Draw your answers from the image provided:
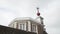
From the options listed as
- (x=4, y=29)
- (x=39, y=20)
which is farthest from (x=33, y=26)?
(x=4, y=29)

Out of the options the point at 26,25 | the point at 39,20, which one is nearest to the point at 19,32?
the point at 26,25

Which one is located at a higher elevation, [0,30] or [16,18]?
[16,18]

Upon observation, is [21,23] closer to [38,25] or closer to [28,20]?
[28,20]

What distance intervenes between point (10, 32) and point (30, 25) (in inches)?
502

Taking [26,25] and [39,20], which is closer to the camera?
[26,25]

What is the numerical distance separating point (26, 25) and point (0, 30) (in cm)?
1410

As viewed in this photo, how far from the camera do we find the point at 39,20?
116 feet

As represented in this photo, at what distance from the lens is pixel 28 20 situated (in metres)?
31.9

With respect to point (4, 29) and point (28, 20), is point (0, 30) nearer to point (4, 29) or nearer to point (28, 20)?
point (4, 29)

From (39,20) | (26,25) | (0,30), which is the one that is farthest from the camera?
(39,20)

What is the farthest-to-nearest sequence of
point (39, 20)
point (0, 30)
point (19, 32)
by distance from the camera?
point (39, 20), point (19, 32), point (0, 30)

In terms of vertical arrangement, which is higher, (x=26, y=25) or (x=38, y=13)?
(x=38, y=13)

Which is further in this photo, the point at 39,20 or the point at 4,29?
the point at 39,20

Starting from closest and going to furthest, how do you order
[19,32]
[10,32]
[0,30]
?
[0,30] → [10,32] → [19,32]
